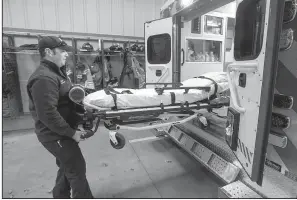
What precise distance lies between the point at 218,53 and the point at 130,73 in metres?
2.73

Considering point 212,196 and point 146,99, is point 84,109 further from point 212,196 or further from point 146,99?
point 212,196

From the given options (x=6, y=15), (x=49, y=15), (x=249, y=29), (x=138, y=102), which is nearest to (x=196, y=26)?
(x=249, y=29)

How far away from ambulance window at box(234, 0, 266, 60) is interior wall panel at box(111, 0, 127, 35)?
191 inches

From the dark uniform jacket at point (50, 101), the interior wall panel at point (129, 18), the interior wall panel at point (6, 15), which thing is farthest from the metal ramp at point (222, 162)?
the interior wall panel at point (6, 15)

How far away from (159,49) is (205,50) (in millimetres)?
1320

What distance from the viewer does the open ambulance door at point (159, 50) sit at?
3.74 m

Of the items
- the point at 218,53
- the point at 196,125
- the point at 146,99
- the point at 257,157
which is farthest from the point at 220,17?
the point at 257,157

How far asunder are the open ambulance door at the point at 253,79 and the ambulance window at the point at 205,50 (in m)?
2.44

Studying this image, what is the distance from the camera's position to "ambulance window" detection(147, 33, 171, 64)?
3806 mm

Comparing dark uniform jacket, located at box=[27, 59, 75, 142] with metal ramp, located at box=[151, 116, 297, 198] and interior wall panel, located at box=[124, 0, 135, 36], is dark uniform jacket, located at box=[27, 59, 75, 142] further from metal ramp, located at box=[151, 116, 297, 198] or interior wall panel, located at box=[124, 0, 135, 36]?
interior wall panel, located at box=[124, 0, 135, 36]

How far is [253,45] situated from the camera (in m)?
1.75

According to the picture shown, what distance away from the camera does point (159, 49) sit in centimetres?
401

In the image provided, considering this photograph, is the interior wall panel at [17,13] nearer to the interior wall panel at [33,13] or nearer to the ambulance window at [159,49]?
the interior wall panel at [33,13]

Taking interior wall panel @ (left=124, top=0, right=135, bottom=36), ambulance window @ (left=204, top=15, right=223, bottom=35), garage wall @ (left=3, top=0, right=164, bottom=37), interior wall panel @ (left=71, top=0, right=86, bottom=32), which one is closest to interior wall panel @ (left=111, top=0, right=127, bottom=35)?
garage wall @ (left=3, top=0, right=164, bottom=37)
